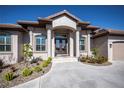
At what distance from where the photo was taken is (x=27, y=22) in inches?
464

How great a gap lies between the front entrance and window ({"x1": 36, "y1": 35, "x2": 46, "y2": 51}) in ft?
A: 5.92

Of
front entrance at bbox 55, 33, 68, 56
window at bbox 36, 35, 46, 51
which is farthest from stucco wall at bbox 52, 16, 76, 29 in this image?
window at bbox 36, 35, 46, 51

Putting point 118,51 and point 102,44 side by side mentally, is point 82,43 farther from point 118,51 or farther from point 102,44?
point 118,51

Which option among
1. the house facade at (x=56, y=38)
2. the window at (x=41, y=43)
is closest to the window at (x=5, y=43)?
the house facade at (x=56, y=38)

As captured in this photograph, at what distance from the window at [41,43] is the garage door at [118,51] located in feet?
27.3

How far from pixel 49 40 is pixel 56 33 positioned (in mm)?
2112

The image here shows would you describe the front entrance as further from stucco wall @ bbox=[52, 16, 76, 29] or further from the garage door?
the garage door

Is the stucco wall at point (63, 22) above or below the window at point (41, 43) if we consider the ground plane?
above

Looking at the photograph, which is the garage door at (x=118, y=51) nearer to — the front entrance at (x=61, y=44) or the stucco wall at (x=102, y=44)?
the stucco wall at (x=102, y=44)

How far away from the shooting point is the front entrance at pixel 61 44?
13706 mm

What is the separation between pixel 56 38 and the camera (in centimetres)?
1367

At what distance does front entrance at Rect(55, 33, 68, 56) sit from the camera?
13.7 m
